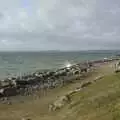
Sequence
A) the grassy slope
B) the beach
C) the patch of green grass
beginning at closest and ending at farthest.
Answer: the patch of green grass
the grassy slope
the beach

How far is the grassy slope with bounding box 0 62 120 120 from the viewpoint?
19484mm

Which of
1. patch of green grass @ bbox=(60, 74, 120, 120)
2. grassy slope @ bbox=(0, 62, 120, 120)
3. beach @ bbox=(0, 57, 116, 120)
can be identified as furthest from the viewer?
beach @ bbox=(0, 57, 116, 120)

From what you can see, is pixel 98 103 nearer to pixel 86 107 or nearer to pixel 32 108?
pixel 86 107

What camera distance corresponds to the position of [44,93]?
3416cm

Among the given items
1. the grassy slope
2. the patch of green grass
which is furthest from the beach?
the patch of green grass

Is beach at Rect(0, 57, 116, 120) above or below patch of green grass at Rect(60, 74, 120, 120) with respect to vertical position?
below

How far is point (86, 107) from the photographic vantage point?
848 inches

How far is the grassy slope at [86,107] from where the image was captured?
63.9 ft

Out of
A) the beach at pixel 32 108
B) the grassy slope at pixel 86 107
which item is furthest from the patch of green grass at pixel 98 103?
the beach at pixel 32 108

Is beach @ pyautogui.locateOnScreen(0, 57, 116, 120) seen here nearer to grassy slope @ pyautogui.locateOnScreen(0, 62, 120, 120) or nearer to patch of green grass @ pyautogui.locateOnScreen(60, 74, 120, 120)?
grassy slope @ pyautogui.locateOnScreen(0, 62, 120, 120)

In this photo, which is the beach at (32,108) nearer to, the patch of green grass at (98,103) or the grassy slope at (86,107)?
the grassy slope at (86,107)

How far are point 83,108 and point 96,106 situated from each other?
89cm

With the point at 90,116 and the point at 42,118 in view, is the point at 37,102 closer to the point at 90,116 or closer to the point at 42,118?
the point at 42,118

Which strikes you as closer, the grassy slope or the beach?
the grassy slope
